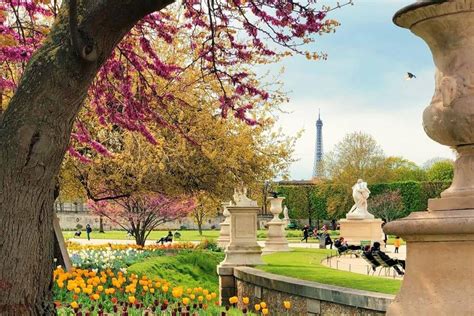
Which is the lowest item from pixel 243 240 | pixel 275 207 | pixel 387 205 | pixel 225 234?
pixel 225 234

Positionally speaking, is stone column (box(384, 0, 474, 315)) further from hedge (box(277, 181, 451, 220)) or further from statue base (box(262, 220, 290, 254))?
hedge (box(277, 181, 451, 220))

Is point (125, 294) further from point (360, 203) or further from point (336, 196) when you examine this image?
point (336, 196)

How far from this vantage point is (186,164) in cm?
1299

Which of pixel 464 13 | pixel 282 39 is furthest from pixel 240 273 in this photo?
pixel 464 13

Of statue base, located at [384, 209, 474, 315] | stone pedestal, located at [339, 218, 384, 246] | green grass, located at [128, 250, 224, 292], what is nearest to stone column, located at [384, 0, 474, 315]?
statue base, located at [384, 209, 474, 315]

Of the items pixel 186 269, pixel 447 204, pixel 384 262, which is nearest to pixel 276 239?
pixel 186 269

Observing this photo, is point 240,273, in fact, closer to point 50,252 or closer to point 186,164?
point 186,164

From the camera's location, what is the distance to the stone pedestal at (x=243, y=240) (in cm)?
1324

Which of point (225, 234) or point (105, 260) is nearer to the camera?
point (105, 260)

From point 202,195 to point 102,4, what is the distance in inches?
417

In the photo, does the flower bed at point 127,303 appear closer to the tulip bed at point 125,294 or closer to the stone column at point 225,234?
the tulip bed at point 125,294

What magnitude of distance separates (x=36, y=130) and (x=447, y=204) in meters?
2.58

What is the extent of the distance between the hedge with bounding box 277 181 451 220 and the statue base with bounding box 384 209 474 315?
46786mm

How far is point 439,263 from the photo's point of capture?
389 centimetres
